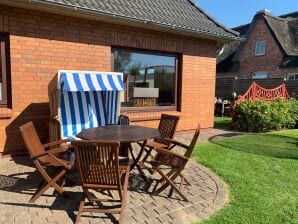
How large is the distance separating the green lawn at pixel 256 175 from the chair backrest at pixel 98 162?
1.44 metres

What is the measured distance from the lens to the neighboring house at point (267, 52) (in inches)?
979

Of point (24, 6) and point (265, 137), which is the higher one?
point (24, 6)

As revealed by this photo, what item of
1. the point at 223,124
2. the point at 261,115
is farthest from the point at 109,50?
the point at 223,124

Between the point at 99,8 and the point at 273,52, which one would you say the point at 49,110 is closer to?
the point at 99,8

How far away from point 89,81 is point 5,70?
6.30 ft

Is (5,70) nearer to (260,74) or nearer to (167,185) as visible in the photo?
(167,185)

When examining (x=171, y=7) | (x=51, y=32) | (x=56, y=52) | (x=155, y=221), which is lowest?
(x=155, y=221)

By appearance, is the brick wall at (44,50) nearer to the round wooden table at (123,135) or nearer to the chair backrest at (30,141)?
the chair backrest at (30,141)

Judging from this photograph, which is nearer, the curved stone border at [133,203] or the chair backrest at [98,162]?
the chair backrest at [98,162]

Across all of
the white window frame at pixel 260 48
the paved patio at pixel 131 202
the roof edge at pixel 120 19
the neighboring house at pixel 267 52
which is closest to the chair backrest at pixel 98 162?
the paved patio at pixel 131 202

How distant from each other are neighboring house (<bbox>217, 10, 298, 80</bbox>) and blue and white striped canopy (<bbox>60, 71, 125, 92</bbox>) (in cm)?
2119

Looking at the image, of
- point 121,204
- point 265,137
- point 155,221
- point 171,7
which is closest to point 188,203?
point 155,221

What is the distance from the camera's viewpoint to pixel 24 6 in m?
6.35

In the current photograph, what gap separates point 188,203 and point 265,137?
6.49 meters
